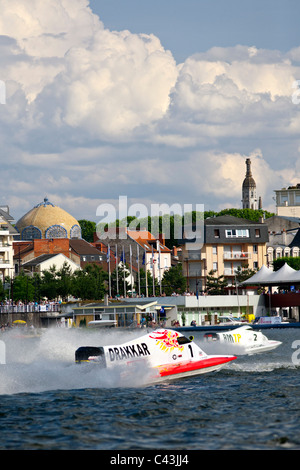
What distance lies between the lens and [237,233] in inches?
6560

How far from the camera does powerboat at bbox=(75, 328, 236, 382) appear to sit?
3894cm

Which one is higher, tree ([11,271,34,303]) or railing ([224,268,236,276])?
railing ([224,268,236,276])

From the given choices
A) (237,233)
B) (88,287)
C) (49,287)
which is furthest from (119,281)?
(237,233)

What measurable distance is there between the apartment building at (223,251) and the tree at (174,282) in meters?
5.47

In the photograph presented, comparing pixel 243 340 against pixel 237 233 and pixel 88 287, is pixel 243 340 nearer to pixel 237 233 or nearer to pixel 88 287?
pixel 88 287

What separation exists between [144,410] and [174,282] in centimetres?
12599

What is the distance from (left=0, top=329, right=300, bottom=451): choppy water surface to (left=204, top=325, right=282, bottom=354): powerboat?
53.1ft

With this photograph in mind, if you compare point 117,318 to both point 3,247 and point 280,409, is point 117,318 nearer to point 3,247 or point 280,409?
point 3,247

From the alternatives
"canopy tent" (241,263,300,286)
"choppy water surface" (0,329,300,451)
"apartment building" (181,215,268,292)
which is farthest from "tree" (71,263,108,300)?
"choppy water surface" (0,329,300,451)

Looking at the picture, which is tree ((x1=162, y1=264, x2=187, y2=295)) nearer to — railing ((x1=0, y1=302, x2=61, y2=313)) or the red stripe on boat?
railing ((x1=0, y1=302, x2=61, y2=313))

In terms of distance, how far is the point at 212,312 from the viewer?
14075 cm

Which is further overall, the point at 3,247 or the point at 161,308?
the point at 3,247
